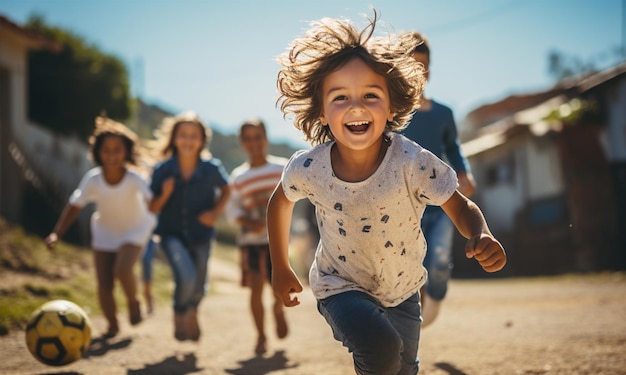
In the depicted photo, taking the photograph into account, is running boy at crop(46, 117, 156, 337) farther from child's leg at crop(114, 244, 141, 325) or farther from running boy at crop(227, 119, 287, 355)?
running boy at crop(227, 119, 287, 355)

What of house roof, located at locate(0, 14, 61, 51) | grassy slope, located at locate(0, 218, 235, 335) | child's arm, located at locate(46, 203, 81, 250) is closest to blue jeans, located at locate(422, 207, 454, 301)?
child's arm, located at locate(46, 203, 81, 250)

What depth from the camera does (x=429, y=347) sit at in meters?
5.60

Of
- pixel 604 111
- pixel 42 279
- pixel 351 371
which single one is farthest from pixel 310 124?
pixel 604 111

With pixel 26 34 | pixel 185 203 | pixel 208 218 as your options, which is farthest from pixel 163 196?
pixel 26 34

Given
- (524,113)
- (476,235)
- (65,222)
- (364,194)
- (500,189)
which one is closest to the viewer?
(476,235)

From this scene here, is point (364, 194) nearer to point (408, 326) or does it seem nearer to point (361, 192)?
point (361, 192)

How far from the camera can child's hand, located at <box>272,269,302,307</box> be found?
3.03m

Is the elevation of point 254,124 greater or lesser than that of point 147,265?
greater

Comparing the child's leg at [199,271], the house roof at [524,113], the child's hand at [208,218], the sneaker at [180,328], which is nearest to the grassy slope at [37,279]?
the sneaker at [180,328]

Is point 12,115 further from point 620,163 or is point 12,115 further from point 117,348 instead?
point 620,163

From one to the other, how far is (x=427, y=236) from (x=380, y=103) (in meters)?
2.22

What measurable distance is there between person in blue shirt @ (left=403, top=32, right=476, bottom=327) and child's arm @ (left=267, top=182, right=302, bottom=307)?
6.58 feet

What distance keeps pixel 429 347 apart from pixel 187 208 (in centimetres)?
252

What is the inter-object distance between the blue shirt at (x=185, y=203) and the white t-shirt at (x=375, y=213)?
3182 mm
